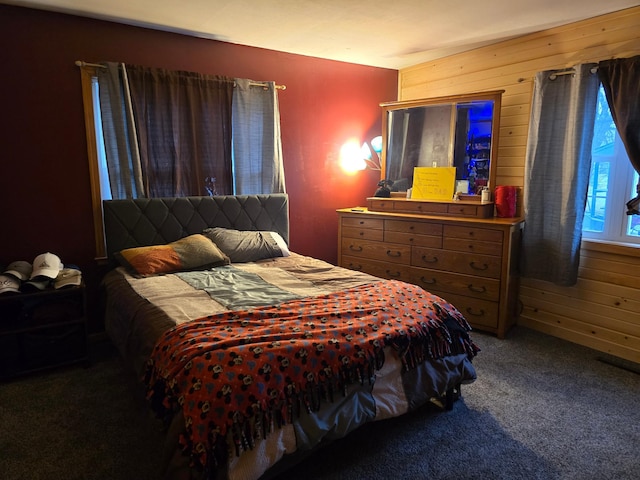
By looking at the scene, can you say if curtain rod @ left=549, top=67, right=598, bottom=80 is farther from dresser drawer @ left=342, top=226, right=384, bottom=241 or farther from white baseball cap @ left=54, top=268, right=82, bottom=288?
white baseball cap @ left=54, top=268, right=82, bottom=288

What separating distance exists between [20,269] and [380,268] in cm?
269

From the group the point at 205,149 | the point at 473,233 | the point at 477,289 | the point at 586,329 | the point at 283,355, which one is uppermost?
the point at 205,149

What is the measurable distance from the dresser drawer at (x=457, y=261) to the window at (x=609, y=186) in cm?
74

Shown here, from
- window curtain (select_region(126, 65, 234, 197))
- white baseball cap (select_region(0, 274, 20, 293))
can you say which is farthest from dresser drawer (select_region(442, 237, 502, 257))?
white baseball cap (select_region(0, 274, 20, 293))

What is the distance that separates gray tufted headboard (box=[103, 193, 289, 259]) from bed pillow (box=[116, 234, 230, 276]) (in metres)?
0.17

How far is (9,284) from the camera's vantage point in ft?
8.00

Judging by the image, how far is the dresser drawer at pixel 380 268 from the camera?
3633 millimetres

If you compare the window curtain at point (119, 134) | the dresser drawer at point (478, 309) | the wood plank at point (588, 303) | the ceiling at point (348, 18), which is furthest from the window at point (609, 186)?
the window curtain at point (119, 134)

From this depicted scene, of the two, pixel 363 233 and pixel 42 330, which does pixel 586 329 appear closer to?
pixel 363 233

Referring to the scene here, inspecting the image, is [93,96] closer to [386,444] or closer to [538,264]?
[386,444]

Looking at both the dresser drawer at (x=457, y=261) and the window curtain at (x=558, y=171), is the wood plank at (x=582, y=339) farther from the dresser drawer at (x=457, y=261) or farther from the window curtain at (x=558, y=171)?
the dresser drawer at (x=457, y=261)

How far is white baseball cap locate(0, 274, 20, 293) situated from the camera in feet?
7.90

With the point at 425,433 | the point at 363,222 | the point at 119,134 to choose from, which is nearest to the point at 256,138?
the point at 119,134

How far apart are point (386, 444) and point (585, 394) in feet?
4.36
